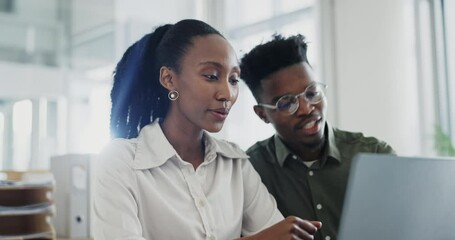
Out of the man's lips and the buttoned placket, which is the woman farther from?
the man's lips

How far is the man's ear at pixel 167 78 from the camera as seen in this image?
47.8 inches

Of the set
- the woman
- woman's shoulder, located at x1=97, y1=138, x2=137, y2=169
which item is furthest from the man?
woman's shoulder, located at x1=97, y1=138, x2=137, y2=169

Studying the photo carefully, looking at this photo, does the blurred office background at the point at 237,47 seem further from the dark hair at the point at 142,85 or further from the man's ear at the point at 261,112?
the dark hair at the point at 142,85

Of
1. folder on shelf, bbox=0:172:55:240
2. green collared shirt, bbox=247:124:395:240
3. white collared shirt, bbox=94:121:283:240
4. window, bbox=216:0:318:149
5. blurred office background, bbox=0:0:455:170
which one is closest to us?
white collared shirt, bbox=94:121:283:240

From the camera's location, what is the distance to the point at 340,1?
301 cm

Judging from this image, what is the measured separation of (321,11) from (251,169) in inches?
77.4

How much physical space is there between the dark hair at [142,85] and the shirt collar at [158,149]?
0.19ft

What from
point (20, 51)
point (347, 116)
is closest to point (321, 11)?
point (347, 116)

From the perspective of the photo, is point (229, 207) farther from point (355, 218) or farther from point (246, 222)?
point (355, 218)

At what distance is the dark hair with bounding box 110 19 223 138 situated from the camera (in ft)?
4.11

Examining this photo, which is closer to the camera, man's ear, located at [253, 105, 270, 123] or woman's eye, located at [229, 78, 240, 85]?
woman's eye, located at [229, 78, 240, 85]

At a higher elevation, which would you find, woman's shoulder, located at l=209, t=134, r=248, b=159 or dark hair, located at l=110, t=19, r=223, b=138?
dark hair, located at l=110, t=19, r=223, b=138

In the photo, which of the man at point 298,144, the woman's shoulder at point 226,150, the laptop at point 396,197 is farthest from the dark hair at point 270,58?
the laptop at point 396,197

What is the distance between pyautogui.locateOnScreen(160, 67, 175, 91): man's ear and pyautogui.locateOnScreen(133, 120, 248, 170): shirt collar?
0.10 m
